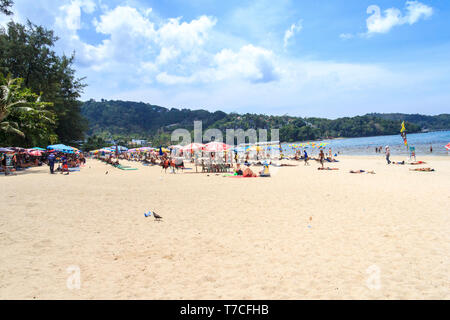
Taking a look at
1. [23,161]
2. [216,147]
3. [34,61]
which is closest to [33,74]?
[34,61]

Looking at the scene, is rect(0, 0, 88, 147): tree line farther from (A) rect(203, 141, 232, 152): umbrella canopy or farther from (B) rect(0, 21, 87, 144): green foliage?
(A) rect(203, 141, 232, 152): umbrella canopy

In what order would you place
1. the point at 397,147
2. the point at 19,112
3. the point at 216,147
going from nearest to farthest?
the point at 216,147
the point at 19,112
the point at 397,147

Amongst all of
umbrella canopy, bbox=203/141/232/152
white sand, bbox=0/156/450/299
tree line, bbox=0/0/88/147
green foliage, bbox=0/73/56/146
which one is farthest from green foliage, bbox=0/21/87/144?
white sand, bbox=0/156/450/299

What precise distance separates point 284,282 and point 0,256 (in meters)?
4.69

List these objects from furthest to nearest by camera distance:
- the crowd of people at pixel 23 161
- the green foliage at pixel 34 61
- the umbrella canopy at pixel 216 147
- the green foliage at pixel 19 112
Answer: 1. the green foliage at pixel 34 61
2. the umbrella canopy at pixel 216 147
3. the green foliage at pixel 19 112
4. the crowd of people at pixel 23 161

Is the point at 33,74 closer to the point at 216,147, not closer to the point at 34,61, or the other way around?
the point at 34,61

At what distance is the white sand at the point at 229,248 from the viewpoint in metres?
3.62

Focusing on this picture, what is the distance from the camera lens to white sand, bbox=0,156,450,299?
3621 mm

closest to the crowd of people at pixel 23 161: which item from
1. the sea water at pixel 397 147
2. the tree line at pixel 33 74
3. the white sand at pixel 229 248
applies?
the tree line at pixel 33 74

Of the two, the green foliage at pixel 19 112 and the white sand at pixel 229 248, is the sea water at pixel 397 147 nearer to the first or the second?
the green foliage at pixel 19 112

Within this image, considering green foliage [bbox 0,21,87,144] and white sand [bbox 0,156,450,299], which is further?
green foliage [bbox 0,21,87,144]

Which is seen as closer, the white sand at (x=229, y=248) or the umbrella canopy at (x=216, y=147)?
the white sand at (x=229, y=248)

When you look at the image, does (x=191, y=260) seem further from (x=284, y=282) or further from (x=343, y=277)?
(x=343, y=277)

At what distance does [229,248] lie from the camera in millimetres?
5082
